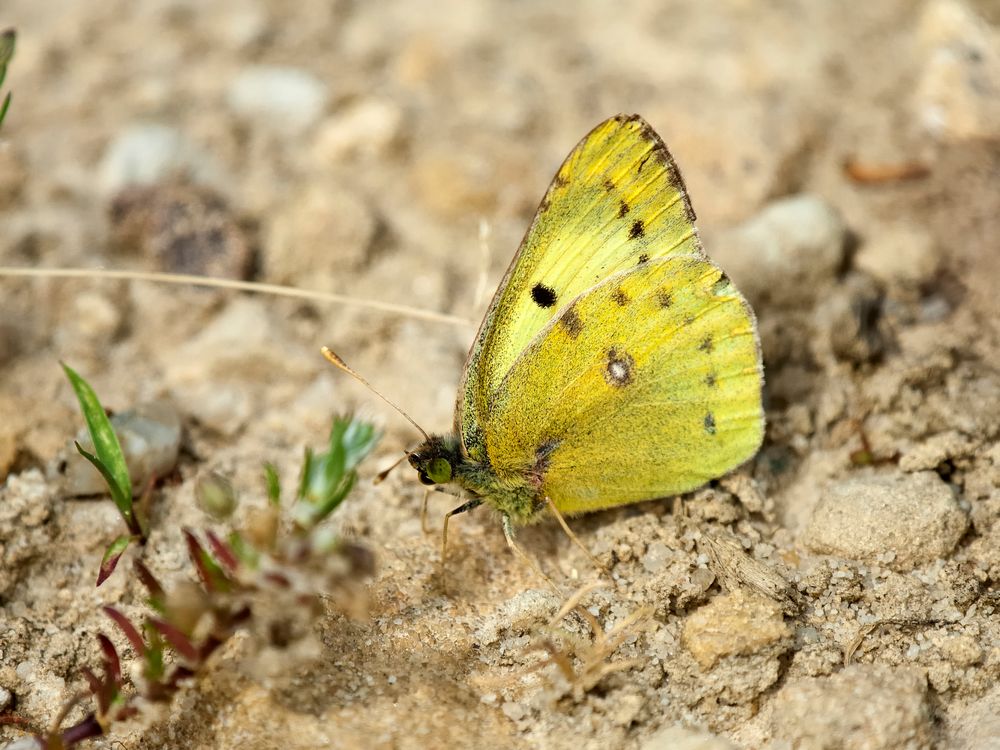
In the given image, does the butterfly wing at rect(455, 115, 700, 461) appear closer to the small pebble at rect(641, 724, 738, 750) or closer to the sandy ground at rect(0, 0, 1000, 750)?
the sandy ground at rect(0, 0, 1000, 750)

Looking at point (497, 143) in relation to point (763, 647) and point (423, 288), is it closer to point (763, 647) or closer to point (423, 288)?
point (423, 288)

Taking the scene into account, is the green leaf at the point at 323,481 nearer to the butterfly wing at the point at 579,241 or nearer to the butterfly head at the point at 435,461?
the butterfly head at the point at 435,461

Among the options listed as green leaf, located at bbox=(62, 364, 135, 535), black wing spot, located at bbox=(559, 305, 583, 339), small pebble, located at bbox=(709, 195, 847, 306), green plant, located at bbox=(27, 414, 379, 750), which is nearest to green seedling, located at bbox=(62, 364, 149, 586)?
green leaf, located at bbox=(62, 364, 135, 535)

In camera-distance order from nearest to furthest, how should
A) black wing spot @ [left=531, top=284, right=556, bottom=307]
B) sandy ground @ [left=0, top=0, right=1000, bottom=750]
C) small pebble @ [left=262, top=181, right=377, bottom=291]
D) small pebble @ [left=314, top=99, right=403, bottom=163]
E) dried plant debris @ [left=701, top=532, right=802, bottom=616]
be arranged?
sandy ground @ [left=0, top=0, right=1000, bottom=750] → dried plant debris @ [left=701, top=532, right=802, bottom=616] → black wing spot @ [left=531, top=284, right=556, bottom=307] → small pebble @ [left=262, top=181, right=377, bottom=291] → small pebble @ [left=314, top=99, right=403, bottom=163]

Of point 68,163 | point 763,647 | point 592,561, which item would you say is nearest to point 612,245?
point 592,561

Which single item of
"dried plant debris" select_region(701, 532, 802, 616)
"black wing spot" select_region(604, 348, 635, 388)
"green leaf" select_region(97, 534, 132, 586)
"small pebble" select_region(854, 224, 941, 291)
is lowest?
"green leaf" select_region(97, 534, 132, 586)
